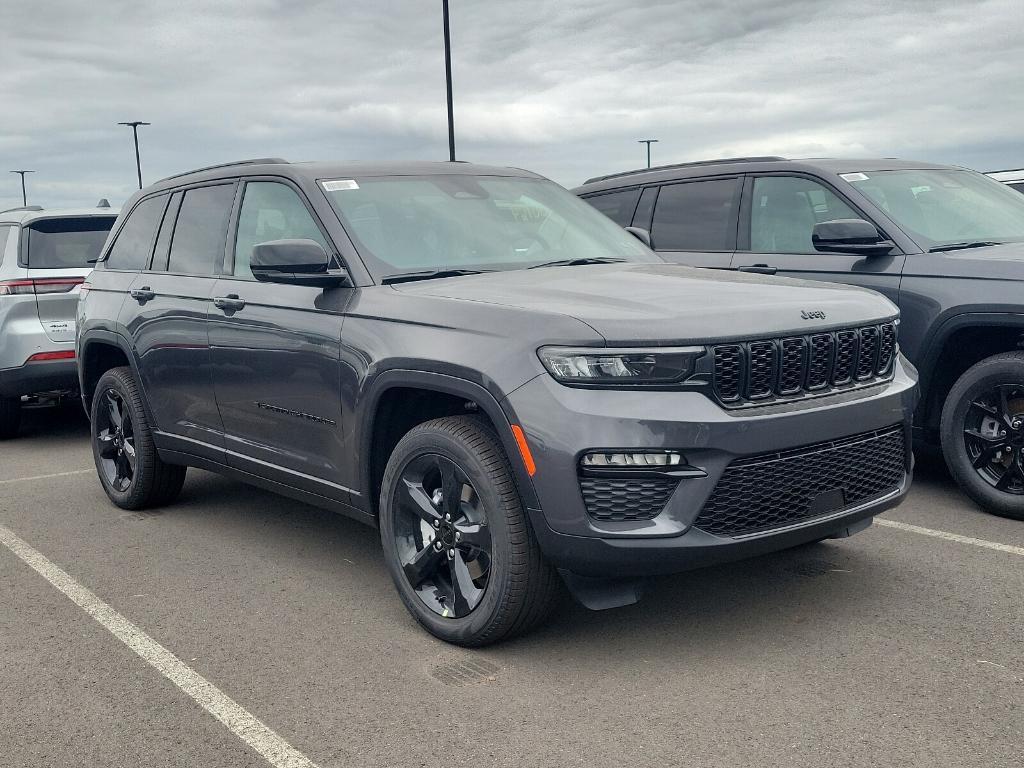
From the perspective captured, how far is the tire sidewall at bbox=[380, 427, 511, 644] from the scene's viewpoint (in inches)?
147

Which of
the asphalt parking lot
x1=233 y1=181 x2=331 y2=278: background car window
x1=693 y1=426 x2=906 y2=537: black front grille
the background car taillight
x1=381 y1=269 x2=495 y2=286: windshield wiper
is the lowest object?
the asphalt parking lot

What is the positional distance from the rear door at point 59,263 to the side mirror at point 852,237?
5587 mm

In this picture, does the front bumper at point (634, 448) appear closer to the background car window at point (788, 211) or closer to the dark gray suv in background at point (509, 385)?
the dark gray suv in background at point (509, 385)

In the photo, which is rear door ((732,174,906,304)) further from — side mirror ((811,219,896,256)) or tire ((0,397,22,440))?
tire ((0,397,22,440))

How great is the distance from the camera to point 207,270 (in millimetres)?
5492

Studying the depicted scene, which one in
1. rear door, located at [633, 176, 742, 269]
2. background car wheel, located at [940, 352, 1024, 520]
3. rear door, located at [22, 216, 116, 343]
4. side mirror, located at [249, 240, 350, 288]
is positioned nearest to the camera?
side mirror, located at [249, 240, 350, 288]

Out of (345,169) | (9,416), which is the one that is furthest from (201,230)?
(9,416)

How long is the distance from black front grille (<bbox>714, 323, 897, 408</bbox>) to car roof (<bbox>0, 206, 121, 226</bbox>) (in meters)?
6.67

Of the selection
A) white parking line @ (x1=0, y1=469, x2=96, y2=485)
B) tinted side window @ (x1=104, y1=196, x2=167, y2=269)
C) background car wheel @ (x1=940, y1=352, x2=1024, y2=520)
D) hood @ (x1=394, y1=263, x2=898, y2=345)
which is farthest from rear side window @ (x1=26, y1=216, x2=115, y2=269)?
background car wheel @ (x1=940, y1=352, x2=1024, y2=520)

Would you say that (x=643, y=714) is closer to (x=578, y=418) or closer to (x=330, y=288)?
(x=578, y=418)

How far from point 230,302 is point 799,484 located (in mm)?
2727

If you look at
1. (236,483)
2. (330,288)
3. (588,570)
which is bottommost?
(236,483)

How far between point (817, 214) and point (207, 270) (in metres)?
3.46

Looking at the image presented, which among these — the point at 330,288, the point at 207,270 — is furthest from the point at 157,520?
the point at 330,288
